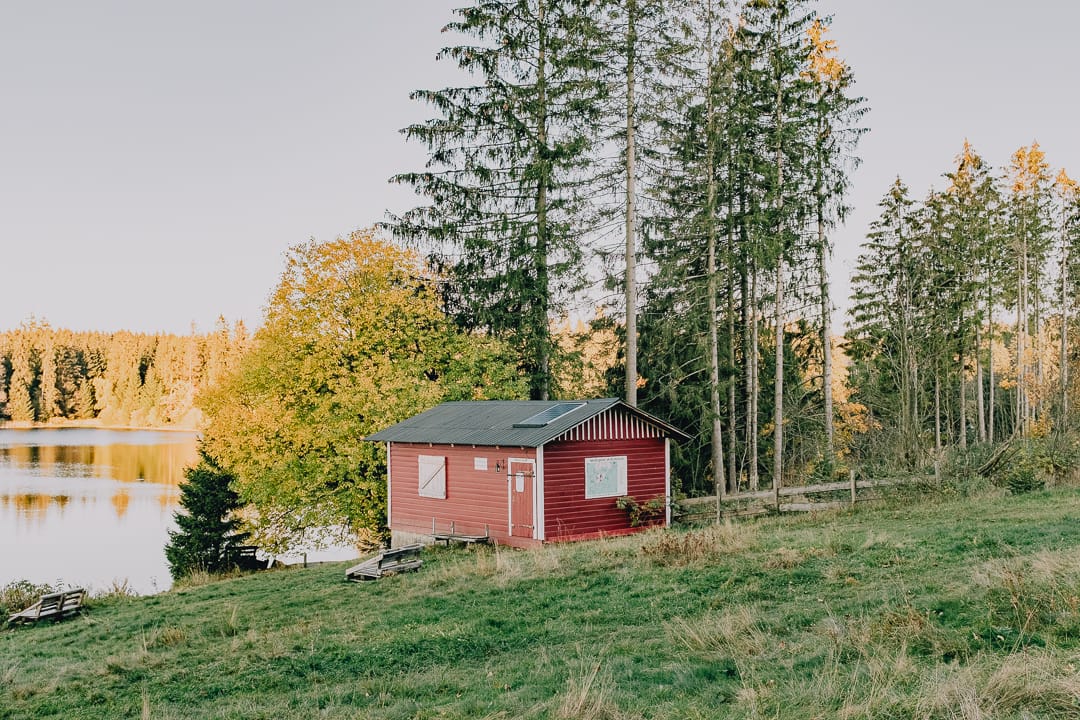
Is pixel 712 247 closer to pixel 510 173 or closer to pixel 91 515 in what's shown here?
pixel 510 173

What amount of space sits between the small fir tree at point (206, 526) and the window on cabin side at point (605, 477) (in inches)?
514

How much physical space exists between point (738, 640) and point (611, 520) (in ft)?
42.6

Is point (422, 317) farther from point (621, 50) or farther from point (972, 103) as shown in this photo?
point (972, 103)

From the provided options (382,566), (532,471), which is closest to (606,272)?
(532,471)

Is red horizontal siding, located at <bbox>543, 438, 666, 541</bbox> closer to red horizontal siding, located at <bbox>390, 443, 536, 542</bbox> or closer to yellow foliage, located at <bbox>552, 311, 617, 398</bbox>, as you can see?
red horizontal siding, located at <bbox>390, 443, 536, 542</bbox>

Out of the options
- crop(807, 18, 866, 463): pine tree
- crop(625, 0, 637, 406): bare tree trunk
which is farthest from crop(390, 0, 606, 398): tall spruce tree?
crop(807, 18, 866, 463): pine tree

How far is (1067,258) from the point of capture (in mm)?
38438

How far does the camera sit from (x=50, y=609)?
50.8ft

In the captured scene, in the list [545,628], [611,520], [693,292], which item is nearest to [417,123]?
[693,292]

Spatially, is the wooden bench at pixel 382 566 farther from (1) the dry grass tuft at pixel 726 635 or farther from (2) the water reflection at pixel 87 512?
(2) the water reflection at pixel 87 512

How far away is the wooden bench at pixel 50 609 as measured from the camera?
50.4ft

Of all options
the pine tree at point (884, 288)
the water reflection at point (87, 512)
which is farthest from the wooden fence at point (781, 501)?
the water reflection at point (87, 512)

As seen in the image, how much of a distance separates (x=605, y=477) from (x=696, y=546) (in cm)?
743

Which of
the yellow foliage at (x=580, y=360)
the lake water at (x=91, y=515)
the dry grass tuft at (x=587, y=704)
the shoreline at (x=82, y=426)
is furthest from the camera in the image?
the shoreline at (x=82, y=426)
